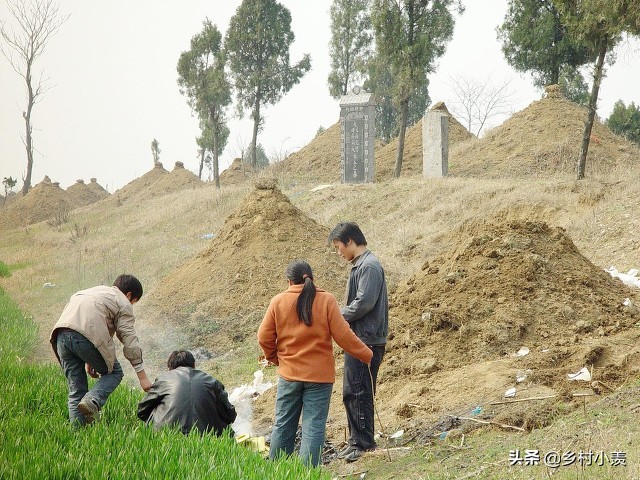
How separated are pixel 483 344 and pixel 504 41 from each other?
76.6ft

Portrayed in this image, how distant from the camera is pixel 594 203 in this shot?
46.5ft

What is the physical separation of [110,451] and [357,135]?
1942 centimetres

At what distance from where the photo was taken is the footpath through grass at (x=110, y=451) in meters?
3.80

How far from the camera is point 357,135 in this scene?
22.9 meters

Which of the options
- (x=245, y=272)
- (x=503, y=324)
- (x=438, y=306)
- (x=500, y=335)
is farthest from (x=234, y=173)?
(x=500, y=335)

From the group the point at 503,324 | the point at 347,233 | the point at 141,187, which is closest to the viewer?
the point at 347,233

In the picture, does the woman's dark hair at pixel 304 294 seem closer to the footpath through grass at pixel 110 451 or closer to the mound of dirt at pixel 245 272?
the footpath through grass at pixel 110 451

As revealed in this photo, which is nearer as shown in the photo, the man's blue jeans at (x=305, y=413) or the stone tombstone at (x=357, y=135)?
the man's blue jeans at (x=305, y=413)

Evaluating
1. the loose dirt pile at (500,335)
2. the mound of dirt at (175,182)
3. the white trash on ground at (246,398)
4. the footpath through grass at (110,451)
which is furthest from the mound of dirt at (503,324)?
the mound of dirt at (175,182)

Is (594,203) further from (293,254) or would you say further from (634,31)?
(293,254)

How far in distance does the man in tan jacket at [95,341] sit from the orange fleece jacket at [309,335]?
3.78 ft

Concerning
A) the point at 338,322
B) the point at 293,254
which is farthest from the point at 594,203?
the point at 338,322

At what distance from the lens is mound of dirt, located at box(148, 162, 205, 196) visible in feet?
130

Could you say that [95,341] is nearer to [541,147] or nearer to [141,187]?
[541,147]
